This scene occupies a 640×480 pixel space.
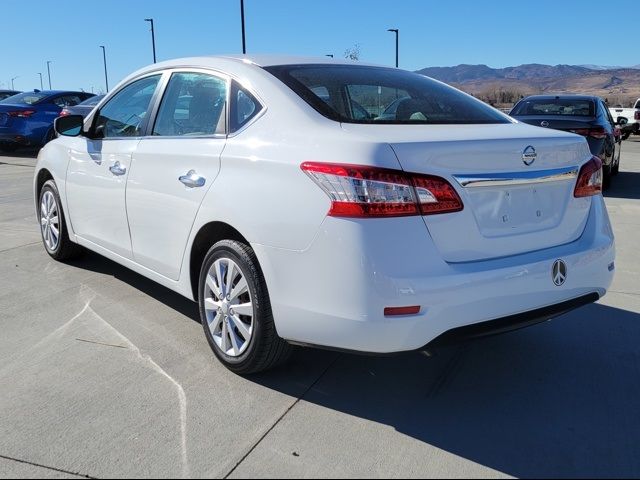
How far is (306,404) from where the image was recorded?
9.86 feet

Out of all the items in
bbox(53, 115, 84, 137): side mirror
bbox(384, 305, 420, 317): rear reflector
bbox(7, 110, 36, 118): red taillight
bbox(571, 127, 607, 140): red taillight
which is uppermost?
bbox(53, 115, 84, 137): side mirror

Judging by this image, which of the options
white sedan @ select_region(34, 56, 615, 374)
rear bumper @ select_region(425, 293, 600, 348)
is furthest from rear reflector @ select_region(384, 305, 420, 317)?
rear bumper @ select_region(425, 293, 600, 348)

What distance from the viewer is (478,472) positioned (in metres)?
2.47

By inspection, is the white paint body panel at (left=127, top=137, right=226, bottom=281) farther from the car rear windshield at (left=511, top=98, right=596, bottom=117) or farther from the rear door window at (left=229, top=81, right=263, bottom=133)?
the car rear windshield at (left=511, top=98, right=596, bottom=117)

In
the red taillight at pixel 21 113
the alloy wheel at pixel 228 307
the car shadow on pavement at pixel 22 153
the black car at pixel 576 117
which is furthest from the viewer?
the car shadow on pavement at pixel 22 153

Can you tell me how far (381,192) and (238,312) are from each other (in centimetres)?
106

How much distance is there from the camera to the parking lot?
2.53 metres

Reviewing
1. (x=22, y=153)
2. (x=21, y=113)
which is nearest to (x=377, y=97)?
(x=21, y=113)

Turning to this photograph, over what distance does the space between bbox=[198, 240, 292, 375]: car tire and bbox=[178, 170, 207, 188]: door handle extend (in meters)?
0.34

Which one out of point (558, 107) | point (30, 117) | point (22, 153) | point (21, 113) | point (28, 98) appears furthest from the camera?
point (22, 153)

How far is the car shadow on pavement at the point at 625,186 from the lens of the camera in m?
9.59

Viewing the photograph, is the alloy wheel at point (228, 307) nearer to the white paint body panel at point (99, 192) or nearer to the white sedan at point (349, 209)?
the white sedan at point (349, 209)

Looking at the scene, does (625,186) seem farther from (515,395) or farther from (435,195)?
(435,195)

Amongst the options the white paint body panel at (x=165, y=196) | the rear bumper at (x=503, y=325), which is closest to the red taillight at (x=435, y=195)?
the rear bumper at (x=503, y=325)
